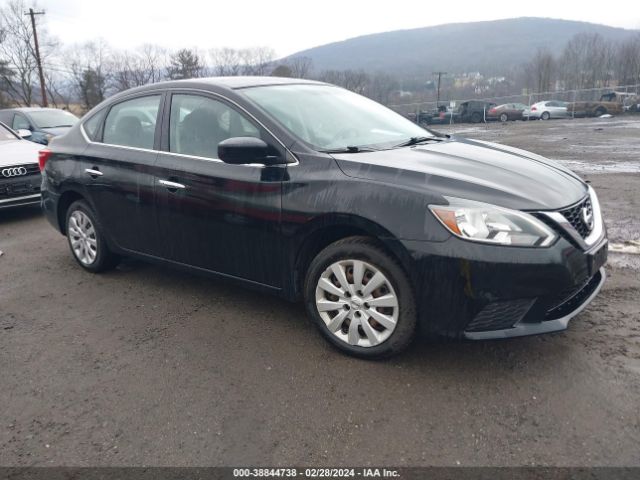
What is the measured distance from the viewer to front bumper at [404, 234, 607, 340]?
2.70m

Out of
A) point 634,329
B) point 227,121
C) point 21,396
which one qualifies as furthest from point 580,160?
point 21,396

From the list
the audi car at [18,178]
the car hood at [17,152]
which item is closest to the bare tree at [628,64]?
the car hood at [17,152]

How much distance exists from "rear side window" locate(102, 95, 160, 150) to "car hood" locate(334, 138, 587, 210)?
174 cm

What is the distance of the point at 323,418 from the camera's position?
106 inches

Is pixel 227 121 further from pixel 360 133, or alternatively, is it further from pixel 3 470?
pixel 3 470

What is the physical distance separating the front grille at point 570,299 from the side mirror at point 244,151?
5.98 feet

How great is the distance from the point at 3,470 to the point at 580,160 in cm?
1187

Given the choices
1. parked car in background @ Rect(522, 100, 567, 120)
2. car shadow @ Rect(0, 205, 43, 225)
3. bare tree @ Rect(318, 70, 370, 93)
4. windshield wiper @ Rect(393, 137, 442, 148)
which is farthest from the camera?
bare tree @ Rect(318, 70, 370, 93)

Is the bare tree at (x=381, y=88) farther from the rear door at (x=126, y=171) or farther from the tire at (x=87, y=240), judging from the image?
the rear door at (x=126, y=171)

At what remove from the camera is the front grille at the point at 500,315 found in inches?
109

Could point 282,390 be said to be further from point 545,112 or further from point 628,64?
point 628,64

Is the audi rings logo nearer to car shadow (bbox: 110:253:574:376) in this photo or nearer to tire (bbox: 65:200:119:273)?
tire (bbox: 65:200:119:273)

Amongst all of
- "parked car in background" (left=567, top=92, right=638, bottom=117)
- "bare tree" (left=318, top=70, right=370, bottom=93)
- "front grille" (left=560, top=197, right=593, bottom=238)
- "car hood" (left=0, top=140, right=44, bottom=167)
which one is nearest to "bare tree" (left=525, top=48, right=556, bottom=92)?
"bare tree" (left=318, top=70, right=370, bottom=93)

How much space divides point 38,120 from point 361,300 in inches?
501
